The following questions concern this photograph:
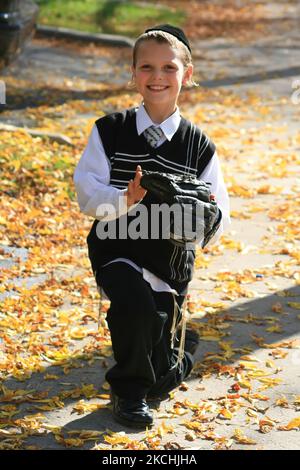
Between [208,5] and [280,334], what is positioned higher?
[208,5]

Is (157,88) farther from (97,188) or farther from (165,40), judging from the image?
(97,188)

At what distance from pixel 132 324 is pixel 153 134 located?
33.9 inches

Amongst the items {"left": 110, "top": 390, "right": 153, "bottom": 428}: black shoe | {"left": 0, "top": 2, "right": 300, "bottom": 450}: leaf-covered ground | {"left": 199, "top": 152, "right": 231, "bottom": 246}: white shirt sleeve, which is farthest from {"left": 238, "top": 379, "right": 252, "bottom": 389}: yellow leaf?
{"left": 199, "top": 152, "right": 231, "bottom": 246}: white shirt sleeve

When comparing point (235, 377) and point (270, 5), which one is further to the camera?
point (270, 5)

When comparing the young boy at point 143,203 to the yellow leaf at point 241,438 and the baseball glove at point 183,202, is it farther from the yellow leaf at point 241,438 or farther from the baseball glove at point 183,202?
the yellow leaf at point 241,438

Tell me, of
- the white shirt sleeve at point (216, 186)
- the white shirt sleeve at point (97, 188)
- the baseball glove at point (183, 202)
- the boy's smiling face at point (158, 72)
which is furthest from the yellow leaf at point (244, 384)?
the boy's smiling face at point (158, 72)

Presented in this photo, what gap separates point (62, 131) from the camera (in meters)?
9.78

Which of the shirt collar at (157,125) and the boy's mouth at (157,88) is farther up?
the boy's mouth at (157,88)

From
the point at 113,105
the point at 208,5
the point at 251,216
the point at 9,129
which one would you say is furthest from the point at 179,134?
the point at 208,5

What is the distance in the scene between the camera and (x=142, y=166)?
4504 mm

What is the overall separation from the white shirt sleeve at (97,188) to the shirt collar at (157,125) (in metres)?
0.20

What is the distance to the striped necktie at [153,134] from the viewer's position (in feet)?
14.9

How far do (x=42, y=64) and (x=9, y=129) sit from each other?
4.57 m

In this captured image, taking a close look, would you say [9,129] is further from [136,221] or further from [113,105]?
[136,221]
